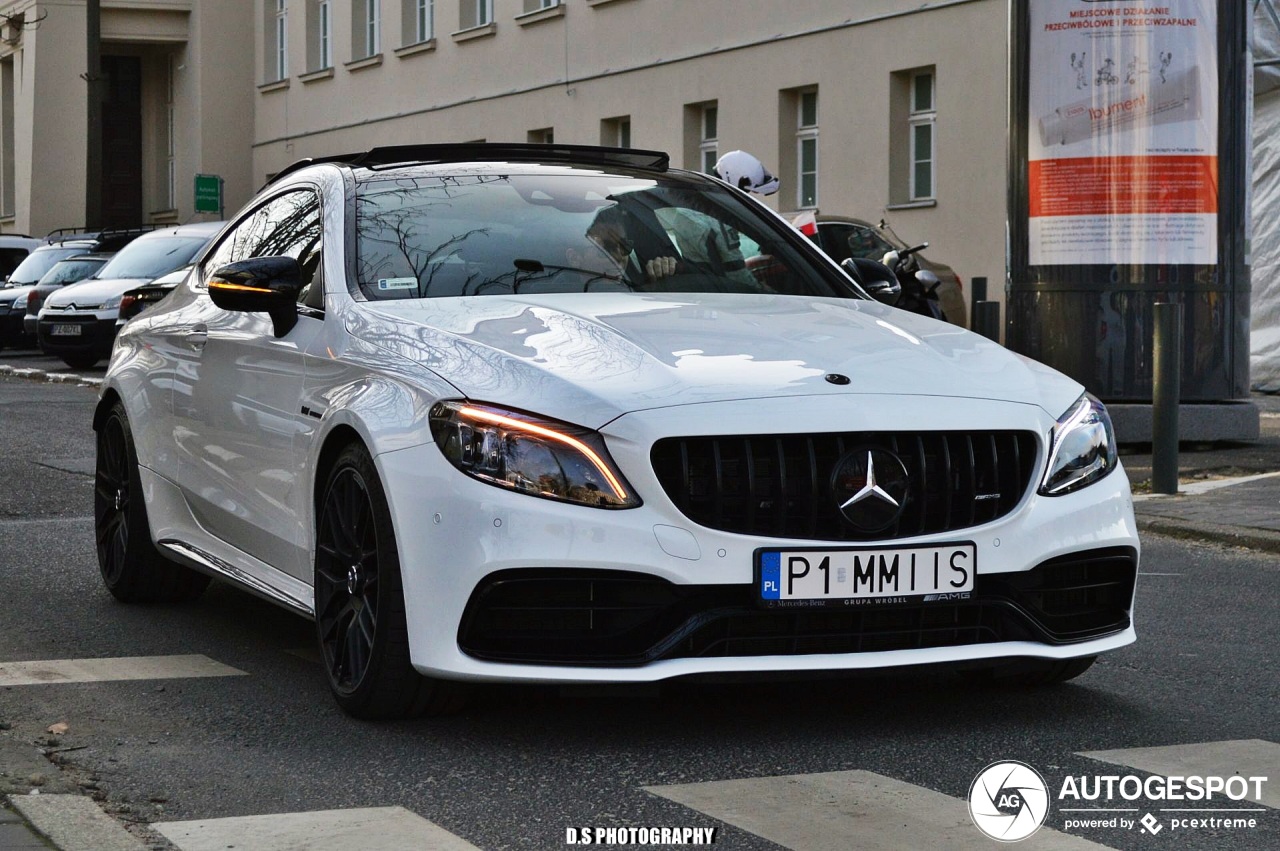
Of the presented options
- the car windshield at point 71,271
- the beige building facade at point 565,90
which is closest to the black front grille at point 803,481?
the beige building facade at point 565,90

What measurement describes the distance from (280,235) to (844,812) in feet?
10.3

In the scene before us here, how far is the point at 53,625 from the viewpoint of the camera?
23.2 feet

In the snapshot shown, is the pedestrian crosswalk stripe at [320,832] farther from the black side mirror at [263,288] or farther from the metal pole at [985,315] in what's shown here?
the metal pole at [985,315]

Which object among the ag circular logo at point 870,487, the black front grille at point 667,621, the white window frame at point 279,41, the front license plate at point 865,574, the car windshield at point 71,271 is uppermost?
the white window frame at point 279,41

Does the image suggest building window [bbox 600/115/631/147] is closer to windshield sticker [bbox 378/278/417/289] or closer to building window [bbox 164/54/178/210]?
building window [bbox 164/54/178/210]

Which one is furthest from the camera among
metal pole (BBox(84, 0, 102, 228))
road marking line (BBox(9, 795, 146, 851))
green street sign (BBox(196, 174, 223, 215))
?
metal pole (BBox(84, 0, 102, 228))

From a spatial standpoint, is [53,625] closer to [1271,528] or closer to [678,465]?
[678,465]

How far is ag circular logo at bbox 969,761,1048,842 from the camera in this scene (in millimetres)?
4270

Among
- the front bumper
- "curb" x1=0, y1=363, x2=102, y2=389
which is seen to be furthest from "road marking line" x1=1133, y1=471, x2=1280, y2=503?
"curb" x1=0, y1=363, x2=102, y2=389

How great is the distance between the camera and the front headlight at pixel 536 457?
4820mm

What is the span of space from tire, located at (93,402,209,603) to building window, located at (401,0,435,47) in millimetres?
28519

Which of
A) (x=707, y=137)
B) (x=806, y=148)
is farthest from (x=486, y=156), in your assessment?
(x=707, y=137)

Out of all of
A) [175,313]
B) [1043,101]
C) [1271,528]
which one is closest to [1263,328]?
[1043,101]

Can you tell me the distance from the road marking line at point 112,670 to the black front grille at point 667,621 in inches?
59.6
